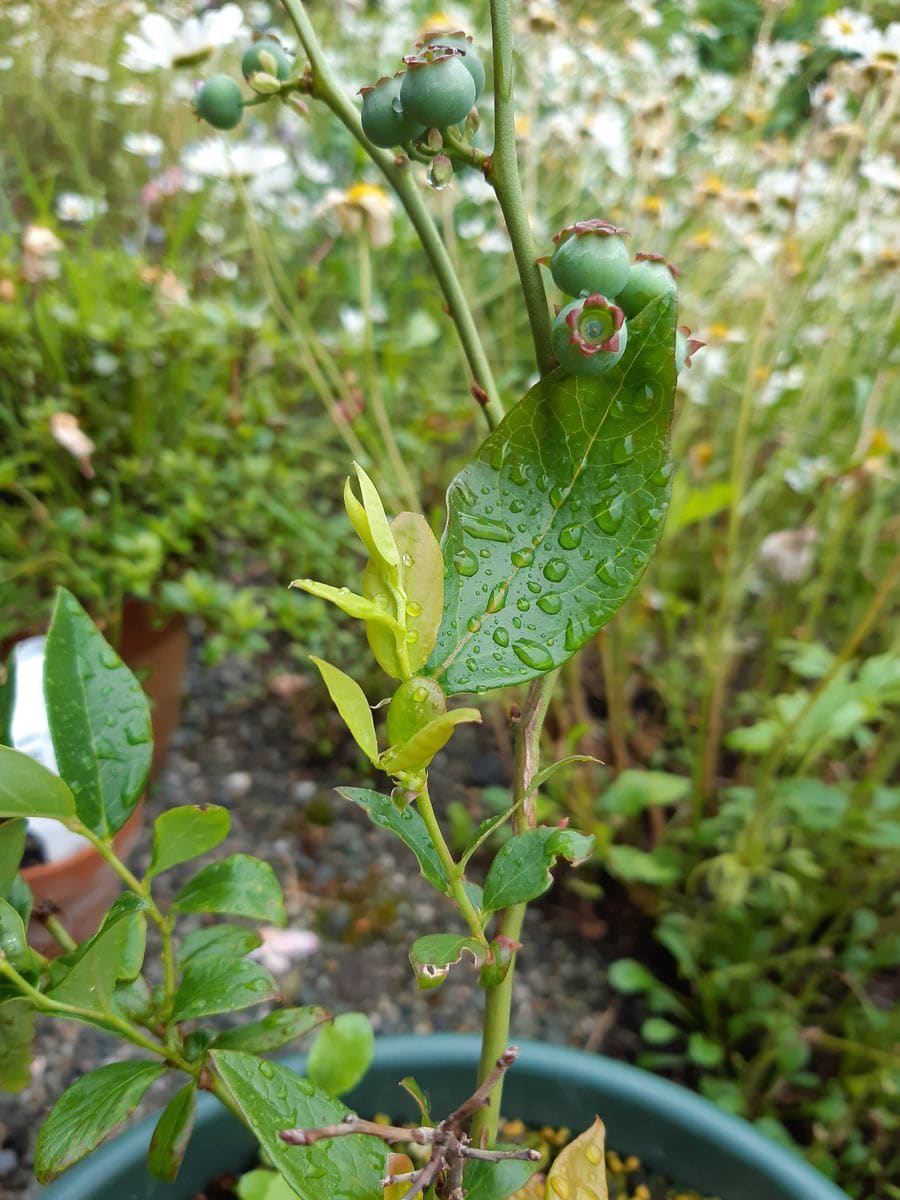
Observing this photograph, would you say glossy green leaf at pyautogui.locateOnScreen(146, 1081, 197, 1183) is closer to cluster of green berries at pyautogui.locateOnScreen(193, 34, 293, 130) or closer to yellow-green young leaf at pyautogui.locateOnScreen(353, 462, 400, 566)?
yellow-green young leaf at pyautogui.locateOnScreen(353, 462, 400, 566)

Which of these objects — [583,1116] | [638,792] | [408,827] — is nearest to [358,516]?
[408,827]

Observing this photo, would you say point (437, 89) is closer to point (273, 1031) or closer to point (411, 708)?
point (411, 708)

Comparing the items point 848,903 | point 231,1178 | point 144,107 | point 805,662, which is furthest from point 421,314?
point 144,107

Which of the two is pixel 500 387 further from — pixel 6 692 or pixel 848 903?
pixel 6 692

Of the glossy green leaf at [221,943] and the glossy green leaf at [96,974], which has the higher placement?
the glossy green leaf at [96,974]

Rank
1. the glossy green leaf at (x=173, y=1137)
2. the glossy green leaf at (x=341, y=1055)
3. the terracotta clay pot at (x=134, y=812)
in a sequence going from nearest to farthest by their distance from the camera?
the glossy green leaf at (x=173, y=1137) < the glossy green leaf at (x=341, y=1055) < the terracotta clay pot at (x=134, y=812)

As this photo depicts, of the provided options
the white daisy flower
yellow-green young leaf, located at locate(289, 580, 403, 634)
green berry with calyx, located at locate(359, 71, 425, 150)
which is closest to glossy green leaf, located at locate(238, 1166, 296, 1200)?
yellow-green young leaf, located at locate(289, 580, 403, 634)

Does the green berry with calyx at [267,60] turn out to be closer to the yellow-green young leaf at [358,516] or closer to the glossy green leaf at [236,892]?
the yellow-green young leaf at [358,516]

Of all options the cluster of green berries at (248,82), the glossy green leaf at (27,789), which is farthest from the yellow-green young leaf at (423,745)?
the cluster of green berries at (248,82)
